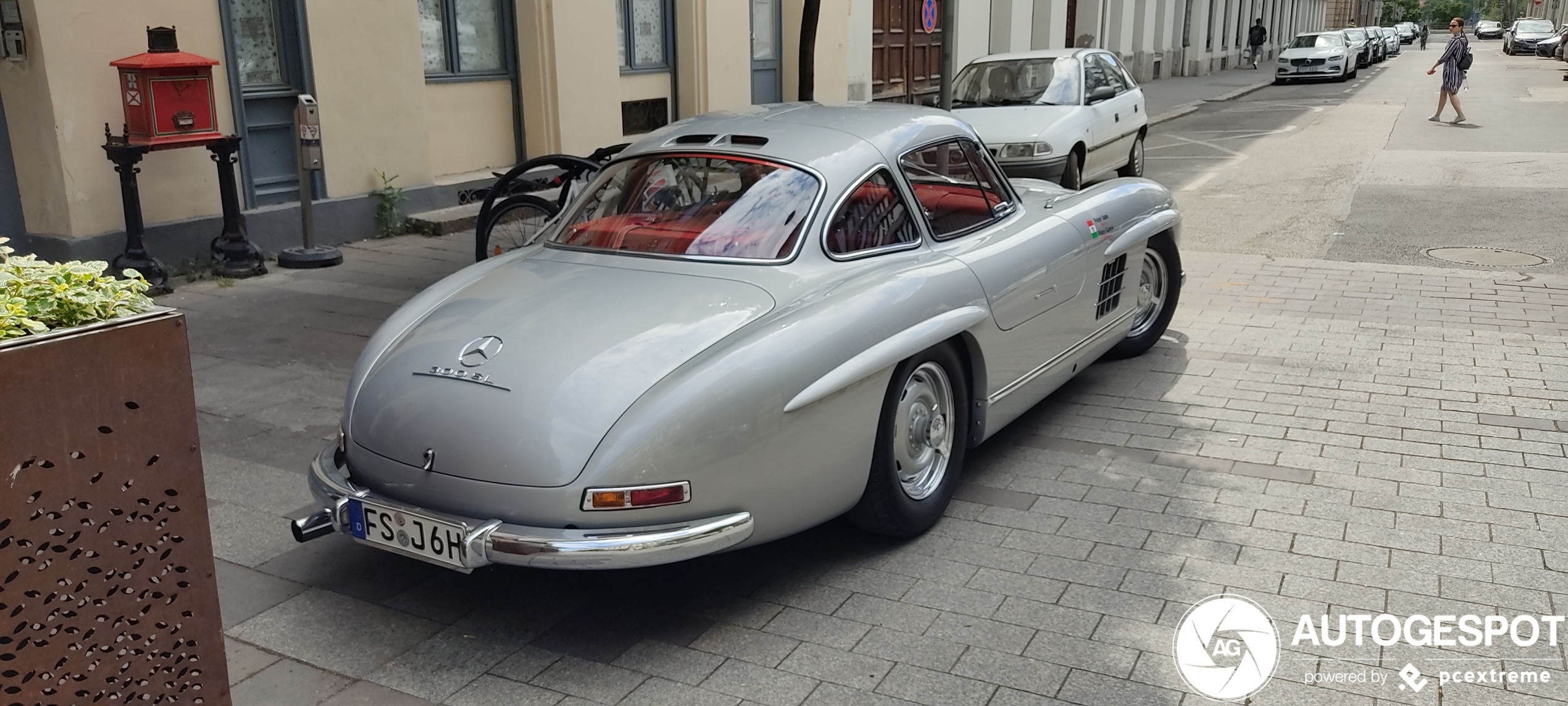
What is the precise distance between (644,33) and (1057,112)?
4840 millimetres

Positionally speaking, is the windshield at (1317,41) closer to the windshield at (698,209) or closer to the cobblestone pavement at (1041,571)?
the cobblestone pavement at (1041,571)

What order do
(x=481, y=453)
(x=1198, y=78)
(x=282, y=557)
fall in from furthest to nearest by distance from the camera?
(x=1198, y=78) < (x=282, y=557) < (x=481, y=453)

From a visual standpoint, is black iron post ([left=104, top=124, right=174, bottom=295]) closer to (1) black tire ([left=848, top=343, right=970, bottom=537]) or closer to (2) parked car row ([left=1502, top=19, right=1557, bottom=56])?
(1) black tire ([left=848, top=343, right=970, bottom=537])

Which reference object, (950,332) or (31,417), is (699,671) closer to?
(950,332)

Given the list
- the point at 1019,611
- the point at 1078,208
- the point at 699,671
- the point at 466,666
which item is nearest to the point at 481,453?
the point at 466,666

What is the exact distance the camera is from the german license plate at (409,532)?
3.41 m

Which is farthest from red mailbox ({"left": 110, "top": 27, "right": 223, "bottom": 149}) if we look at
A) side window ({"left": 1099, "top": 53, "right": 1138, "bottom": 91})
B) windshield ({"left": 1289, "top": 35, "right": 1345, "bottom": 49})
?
windshield ({"left": 1289, "top": 35, "right": 1345, "bottom": 49})

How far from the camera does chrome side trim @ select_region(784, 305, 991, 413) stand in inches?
146

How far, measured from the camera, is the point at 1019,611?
149 inches

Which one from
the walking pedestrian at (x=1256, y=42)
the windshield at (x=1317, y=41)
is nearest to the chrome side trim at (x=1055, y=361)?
the windshield at (x=1317, y=41)

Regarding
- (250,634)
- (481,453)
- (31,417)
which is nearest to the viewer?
(31,417)

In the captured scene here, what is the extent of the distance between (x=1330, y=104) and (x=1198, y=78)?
39.8 ft

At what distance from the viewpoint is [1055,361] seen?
5.27 meters

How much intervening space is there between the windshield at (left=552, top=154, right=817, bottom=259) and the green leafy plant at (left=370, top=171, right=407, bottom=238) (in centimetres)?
588
